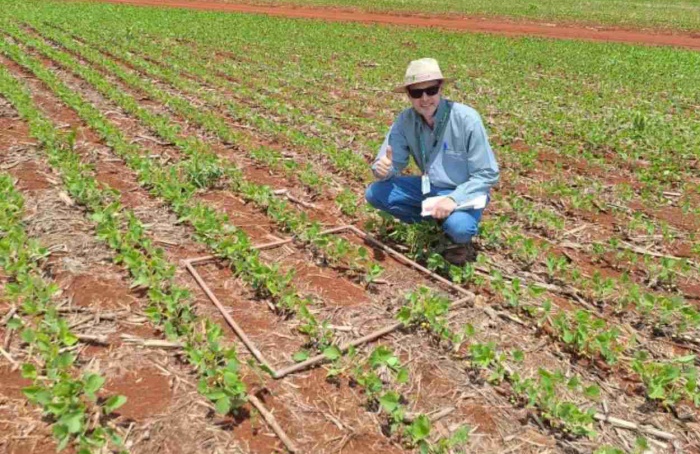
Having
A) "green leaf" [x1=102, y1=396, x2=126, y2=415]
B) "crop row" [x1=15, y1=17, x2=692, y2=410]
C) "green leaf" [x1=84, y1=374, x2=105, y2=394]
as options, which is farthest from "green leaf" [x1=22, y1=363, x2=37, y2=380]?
"crop row" [x1=15, y1=17, x2=692, y2=410]

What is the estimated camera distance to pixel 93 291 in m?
3.88

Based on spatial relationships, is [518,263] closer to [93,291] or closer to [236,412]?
[236,412]

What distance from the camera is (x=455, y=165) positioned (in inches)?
176

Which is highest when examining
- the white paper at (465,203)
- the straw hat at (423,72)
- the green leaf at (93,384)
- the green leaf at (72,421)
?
the straw hat at (423,72)

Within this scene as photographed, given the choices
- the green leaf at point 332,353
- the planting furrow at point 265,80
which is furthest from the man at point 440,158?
the planting furrow at point 265,80

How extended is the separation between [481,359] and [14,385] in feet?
8.46

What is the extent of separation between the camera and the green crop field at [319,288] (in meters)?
2.91

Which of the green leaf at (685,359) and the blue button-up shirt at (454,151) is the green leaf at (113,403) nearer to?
the blue button-up shirt at (454,151)

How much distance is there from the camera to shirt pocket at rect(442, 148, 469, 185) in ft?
14.5

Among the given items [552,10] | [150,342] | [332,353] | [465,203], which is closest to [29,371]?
[150,342]

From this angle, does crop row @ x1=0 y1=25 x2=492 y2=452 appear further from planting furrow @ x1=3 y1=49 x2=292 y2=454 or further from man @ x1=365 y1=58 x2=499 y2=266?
man @ x1=365 y1=58 x2=499 y2=266

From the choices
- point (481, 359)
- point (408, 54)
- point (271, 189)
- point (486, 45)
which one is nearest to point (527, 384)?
point (481, 359)

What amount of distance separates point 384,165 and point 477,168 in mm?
717

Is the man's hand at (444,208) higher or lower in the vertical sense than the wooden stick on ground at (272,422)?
higher
